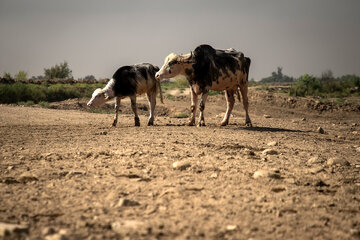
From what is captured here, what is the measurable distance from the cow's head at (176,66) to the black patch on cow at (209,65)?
0.18 m

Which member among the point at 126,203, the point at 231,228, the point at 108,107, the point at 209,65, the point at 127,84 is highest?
the point at 209,65

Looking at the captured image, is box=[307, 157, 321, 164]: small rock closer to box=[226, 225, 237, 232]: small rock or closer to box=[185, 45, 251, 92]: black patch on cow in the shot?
box=[226, 225, 237, 232]: small rock

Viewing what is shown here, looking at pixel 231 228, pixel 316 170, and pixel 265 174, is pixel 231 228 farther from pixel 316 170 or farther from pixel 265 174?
pixel 316 170

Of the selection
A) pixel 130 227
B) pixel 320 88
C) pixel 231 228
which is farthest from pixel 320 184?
pixel 320 88

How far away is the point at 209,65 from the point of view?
41.9 ft

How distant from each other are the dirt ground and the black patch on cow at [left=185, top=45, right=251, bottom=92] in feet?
8.74

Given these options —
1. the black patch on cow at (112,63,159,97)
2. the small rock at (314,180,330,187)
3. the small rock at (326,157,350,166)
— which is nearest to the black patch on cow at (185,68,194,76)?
the black patch on cow at (112,63,159,97)

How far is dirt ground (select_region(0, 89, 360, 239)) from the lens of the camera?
4402 mm

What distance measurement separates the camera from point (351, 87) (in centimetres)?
4166

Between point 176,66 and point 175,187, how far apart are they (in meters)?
7.48

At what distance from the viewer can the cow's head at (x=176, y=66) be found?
12.7 m

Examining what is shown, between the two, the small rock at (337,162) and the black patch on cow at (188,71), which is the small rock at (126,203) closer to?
the small rock at (337,162)

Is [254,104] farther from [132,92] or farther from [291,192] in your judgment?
[291,192]

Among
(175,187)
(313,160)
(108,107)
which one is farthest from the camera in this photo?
(108,107)
